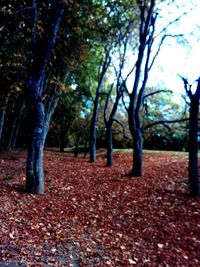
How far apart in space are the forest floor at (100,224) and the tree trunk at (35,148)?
0.37 m

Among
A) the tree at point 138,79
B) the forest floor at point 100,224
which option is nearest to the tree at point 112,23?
the tree at point 138,79

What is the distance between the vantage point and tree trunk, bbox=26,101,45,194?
7.77m

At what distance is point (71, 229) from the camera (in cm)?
566

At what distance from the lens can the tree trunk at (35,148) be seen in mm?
7770

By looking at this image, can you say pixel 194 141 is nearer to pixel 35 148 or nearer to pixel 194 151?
pixel 194 151

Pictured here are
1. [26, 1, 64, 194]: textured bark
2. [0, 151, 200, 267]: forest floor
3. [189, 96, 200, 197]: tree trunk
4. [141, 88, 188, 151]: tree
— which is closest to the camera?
[0, 151, 200, 267]: forest floor

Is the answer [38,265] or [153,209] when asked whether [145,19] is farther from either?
[38,265]

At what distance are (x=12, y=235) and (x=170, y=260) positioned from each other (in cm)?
281

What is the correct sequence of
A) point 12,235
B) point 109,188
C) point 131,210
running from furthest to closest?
point 109,188 → point 131,210 → point 12,235

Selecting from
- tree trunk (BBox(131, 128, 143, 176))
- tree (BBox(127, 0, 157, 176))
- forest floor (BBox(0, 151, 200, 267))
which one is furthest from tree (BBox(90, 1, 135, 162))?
forest floor (BBox(0, 151, 200, 267))

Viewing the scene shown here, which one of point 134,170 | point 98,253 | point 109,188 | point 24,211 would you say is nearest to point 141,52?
point 134,170

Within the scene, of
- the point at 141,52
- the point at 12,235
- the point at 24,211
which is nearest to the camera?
the point at 12,235

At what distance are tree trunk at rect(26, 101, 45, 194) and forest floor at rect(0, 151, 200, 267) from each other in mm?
370

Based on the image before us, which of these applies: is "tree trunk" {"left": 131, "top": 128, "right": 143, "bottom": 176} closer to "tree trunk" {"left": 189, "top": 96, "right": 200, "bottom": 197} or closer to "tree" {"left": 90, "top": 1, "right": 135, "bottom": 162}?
"tree trunk" {"left": 189, "top": 96, "right": 200, "bottom": 197}
